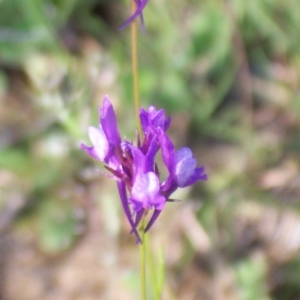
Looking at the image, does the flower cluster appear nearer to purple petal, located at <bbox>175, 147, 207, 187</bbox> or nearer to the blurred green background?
purple petal, located at <bbox>175, 147, 207, 187</bbox>

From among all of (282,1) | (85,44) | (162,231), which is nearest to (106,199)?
(162,231)

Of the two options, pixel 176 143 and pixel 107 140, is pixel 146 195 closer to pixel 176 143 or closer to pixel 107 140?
pixel 107 140

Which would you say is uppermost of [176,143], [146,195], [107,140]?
[176,143]

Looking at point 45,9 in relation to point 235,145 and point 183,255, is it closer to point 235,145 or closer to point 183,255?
point 235,145

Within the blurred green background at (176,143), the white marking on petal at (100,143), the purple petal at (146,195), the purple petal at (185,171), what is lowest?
the purple petal at (146,195)

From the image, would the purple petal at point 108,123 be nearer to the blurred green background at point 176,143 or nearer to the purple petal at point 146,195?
the purple petal at point 146,195

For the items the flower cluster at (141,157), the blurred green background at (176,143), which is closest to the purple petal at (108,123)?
the flower cluster at (141,157)

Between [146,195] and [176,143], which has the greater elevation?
[176,143]

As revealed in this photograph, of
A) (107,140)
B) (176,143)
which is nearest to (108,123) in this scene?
(107,140)
